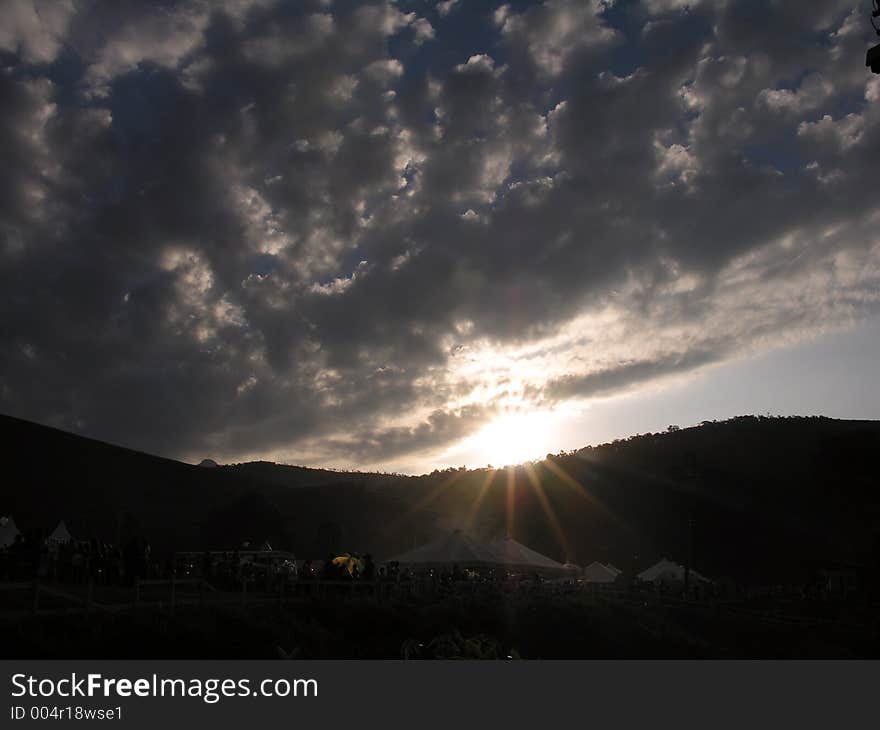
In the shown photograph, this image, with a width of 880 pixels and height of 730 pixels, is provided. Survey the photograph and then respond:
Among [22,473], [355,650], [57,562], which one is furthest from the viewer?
[22,473]

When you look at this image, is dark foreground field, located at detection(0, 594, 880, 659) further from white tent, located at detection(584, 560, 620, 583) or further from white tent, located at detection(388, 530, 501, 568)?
white tent, located at detection(584, 560, 620, 583)

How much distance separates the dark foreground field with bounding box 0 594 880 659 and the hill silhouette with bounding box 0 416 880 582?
1999 cm

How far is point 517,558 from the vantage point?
36.8 meters

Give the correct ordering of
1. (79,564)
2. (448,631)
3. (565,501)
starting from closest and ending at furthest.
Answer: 1. (79,564)
2. (448,631)
3. (565,501)

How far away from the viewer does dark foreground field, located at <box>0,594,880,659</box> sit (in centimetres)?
1555

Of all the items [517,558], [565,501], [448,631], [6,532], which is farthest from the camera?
[565,501]

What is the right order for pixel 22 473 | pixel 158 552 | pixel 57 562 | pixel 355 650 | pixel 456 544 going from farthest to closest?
pixel 22 473 < pixel 158 552 < pixel 456 544 < pixel 57 562 < pixel 355 650

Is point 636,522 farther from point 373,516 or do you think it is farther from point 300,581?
point 300,581

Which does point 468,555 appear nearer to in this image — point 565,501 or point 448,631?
point 448,631

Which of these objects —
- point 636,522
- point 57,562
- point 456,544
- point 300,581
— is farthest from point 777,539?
point 57,562

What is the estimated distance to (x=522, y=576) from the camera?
135 feet

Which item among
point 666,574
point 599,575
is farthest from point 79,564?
point 666,574

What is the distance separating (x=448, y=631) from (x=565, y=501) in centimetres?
7194

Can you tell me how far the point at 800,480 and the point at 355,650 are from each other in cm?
8348
